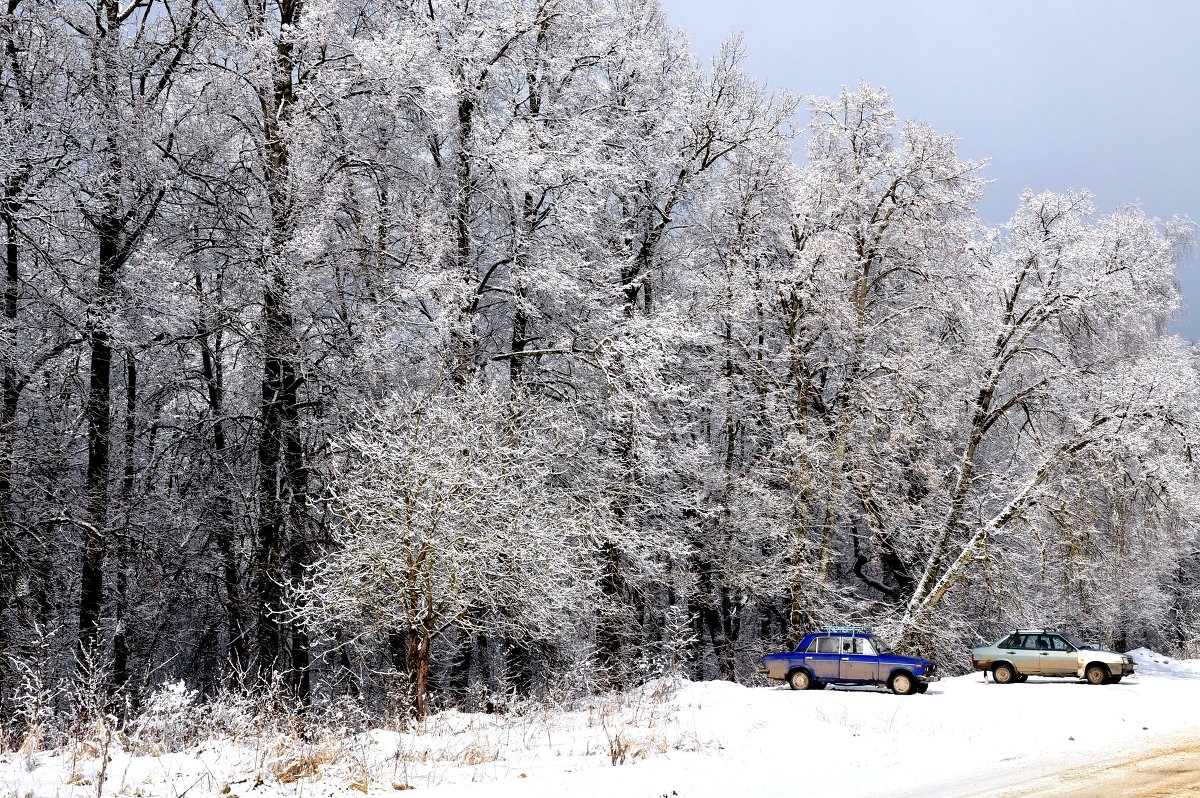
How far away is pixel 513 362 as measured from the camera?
23766 mm

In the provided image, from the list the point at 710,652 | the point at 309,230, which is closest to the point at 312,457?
the point at 309,230

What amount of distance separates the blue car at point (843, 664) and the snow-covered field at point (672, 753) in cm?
211

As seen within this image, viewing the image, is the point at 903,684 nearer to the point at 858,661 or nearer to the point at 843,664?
the point at 858,661

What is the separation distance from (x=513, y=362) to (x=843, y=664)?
10681mm

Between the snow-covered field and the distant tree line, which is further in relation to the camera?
the distant tree line

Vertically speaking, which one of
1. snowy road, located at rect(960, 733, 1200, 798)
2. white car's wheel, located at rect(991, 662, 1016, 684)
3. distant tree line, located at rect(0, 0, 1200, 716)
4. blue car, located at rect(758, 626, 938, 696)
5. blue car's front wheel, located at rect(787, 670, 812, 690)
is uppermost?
distant tree line, located at rect(0, 0, 1200, 716)

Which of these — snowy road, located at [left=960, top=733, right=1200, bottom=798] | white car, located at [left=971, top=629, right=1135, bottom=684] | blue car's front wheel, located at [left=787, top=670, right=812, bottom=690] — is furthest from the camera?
white car, located at [left=971, top=629, right=1135, bottom=684]

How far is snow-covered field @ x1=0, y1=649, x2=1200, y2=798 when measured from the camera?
27.2 feet

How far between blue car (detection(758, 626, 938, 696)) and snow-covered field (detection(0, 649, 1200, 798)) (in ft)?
6.91

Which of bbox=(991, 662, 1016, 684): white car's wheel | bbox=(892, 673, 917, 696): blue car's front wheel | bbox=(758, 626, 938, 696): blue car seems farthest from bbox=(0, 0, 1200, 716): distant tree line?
bbox=(892, 673, 917, 696): blue car's front wheel

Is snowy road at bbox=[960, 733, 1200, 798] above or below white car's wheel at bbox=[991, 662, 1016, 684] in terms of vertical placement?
above

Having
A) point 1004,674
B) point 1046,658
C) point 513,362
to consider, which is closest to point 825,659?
point 1004,674

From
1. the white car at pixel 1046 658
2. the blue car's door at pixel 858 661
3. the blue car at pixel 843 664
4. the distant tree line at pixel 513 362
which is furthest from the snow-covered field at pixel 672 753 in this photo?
the white car at pixel 1046 658

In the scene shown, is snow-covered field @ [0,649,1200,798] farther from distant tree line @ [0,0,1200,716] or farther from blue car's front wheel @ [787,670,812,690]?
distant tree line @ [0,0,1200,716]
